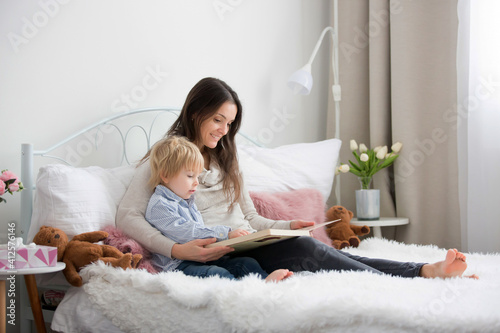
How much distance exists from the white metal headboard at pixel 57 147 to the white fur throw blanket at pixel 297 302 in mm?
393

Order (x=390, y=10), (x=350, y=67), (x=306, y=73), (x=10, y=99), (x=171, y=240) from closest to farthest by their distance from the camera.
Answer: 1. (x=171, y=240)
2. (x=10, y=99)
3. (x=306, y=73)
4. (x=390, y=10)
5. (x=350, y=67)

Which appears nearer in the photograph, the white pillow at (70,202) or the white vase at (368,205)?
the white pillow at (70,202)

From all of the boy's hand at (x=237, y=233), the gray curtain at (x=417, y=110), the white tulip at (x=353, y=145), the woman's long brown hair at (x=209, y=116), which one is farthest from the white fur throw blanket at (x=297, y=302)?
the white tulip at (x=353, y=145)

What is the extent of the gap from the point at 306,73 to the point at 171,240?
124cm

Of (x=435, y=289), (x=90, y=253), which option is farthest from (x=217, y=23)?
(x=435, y=289)

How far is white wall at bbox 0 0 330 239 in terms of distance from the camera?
175 cm

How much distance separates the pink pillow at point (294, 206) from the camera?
1.95 m

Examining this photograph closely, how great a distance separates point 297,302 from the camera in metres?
1.03

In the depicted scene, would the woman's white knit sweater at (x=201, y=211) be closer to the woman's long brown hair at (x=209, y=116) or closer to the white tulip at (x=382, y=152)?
the woman's long brown hair at (x=209, y=116)

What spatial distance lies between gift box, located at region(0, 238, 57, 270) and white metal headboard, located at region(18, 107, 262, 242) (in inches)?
14.6

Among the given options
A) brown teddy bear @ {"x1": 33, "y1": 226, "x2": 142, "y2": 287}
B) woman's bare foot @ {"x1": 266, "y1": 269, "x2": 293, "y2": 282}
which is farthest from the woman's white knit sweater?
woman's bare foot @ {"x1": 266, "y1": 269, "x2": 293, "y2": 282}

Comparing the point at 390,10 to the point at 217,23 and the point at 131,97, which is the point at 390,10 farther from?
the point at 131,97

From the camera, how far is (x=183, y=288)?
1192 mm

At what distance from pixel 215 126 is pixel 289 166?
23.6 inches
